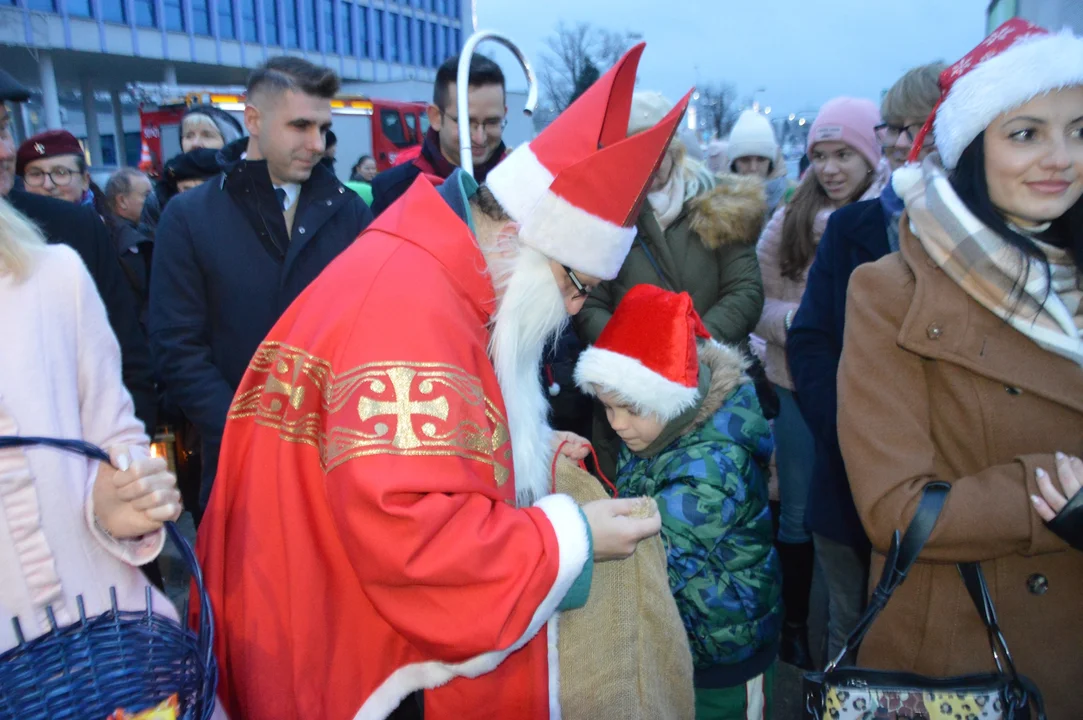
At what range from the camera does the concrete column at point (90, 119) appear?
2867 centimetres

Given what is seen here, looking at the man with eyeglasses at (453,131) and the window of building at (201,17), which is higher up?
the window of building at (201,17)

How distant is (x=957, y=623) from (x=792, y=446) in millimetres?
1822

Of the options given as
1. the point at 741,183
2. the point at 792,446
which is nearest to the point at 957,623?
the point at 792,446

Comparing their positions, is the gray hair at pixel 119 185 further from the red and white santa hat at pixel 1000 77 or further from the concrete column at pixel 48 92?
the concrete column at pixel 48 92

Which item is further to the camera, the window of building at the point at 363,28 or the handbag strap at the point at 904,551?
the window of building at the point at 363,28

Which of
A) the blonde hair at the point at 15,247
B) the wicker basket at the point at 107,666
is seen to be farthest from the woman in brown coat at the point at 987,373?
the blonde hair at the point at 15,247

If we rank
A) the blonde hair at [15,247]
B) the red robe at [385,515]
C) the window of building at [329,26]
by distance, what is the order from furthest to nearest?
the window of building at [329,26], the blonde hair at [15,247], the red robe at [385,515]

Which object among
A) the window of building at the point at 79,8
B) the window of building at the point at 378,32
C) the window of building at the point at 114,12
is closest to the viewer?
the window of building at the point at 79,8

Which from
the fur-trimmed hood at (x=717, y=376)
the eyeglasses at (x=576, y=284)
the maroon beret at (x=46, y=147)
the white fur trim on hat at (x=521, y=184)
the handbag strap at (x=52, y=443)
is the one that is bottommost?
the fur-trimmed hood at (x=717, y=376)

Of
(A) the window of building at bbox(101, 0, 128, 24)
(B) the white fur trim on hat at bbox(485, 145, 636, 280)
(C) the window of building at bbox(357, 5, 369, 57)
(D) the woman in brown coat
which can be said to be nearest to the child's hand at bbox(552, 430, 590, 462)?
(B) the white fur trim on hat at bbox(485, 145, 636, 280)

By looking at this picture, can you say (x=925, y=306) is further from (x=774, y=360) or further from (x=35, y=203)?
(x=35, y=203)

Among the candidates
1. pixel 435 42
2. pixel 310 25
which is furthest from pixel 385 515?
pixel 435 42

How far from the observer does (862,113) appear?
3.45m

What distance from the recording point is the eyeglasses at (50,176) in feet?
14.5
